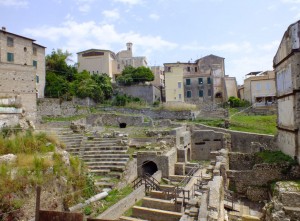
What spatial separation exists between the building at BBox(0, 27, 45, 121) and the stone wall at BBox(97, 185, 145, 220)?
10081 millimetres

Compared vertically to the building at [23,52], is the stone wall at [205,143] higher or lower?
lower

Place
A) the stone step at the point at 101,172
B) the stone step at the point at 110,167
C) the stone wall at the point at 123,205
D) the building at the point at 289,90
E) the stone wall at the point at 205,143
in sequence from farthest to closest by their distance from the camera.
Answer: the stone wall at the point at 205,143
the stone step at the point at 110,167
the stone step at the point at 101,172
the building at the point at 289,90
the stone wall at the point at 123,205

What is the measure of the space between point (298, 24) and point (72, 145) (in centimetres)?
1586

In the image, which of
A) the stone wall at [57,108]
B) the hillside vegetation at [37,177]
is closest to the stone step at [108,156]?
the hillside vegetation at [37,177]

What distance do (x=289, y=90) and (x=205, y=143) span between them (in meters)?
14.2

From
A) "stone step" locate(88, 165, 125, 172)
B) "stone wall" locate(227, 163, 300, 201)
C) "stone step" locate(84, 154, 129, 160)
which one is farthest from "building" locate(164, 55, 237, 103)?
"stone wall" locate(227, 163, 300, 201)

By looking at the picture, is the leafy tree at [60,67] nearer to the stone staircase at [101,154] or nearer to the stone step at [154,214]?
the stone staircase at [101,154]

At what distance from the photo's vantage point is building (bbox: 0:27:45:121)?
24.0 metres

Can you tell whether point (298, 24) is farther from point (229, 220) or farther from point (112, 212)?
point (112, 212)

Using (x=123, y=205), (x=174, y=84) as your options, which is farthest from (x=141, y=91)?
(x=123, y=205)

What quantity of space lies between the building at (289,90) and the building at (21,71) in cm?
1679

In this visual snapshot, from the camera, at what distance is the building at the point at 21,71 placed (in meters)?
24.0

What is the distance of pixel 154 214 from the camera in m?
12.3

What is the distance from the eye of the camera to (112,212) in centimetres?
1157
